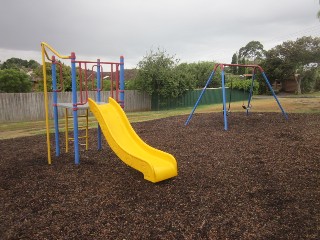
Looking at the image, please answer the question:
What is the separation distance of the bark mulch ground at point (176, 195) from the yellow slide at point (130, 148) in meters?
0.26

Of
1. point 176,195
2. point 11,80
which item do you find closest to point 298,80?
point 11,80

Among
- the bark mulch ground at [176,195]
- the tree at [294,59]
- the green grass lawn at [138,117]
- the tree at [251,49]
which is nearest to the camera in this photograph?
the bark mulch ground at [176,195]

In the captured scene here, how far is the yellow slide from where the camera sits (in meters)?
4.67

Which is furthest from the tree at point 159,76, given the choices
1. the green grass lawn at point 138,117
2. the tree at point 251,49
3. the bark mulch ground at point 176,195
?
the tree at point 251,49

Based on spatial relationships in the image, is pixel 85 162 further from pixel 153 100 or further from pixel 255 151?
pixel 153 100

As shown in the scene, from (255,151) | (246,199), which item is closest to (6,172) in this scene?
(246,199)

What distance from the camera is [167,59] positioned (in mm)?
22891

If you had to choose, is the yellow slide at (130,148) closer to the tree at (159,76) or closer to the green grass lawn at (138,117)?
the green grass lawn at (138,117)

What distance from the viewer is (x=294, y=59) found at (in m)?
33.5

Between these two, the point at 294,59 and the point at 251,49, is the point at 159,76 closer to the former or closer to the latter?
the point at 294,59

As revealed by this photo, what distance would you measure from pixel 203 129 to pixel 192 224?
6.32m

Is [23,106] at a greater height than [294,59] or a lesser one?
lesser

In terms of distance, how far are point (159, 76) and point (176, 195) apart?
60.9ft

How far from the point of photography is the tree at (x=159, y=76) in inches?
879
